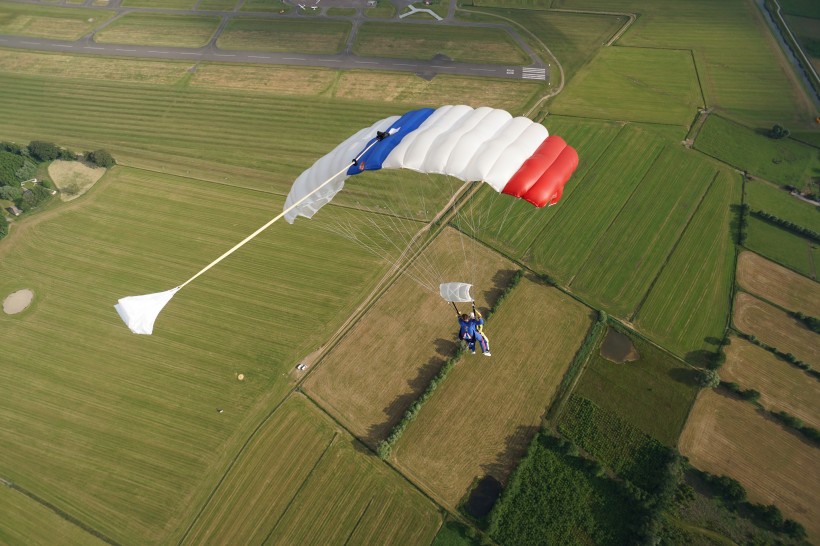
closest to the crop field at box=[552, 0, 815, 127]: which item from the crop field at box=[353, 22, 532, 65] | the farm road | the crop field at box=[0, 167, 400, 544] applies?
the crop field at box=[353, 22, 532, 65]

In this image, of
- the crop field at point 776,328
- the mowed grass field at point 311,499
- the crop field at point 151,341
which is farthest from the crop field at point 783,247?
the mowed grass field at point 311,499

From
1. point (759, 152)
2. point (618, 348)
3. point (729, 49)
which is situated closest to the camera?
point (618, 348)

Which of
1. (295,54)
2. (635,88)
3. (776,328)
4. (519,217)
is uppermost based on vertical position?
(635,88)

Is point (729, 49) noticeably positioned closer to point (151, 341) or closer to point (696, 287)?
point (696, 287)

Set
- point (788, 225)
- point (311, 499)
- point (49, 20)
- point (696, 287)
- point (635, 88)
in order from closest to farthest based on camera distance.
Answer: point (311, 499)
point (696, 287)
point (788, 225)
point (635, 88)
point (49, 20)

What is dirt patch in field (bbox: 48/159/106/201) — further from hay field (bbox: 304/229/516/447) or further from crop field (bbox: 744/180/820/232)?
crop field (bbox: 744/180/820/232)

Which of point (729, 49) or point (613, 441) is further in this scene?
point (729, 49)

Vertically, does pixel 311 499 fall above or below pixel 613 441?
below

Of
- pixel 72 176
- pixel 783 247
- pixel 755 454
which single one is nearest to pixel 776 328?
pixel 783 247
